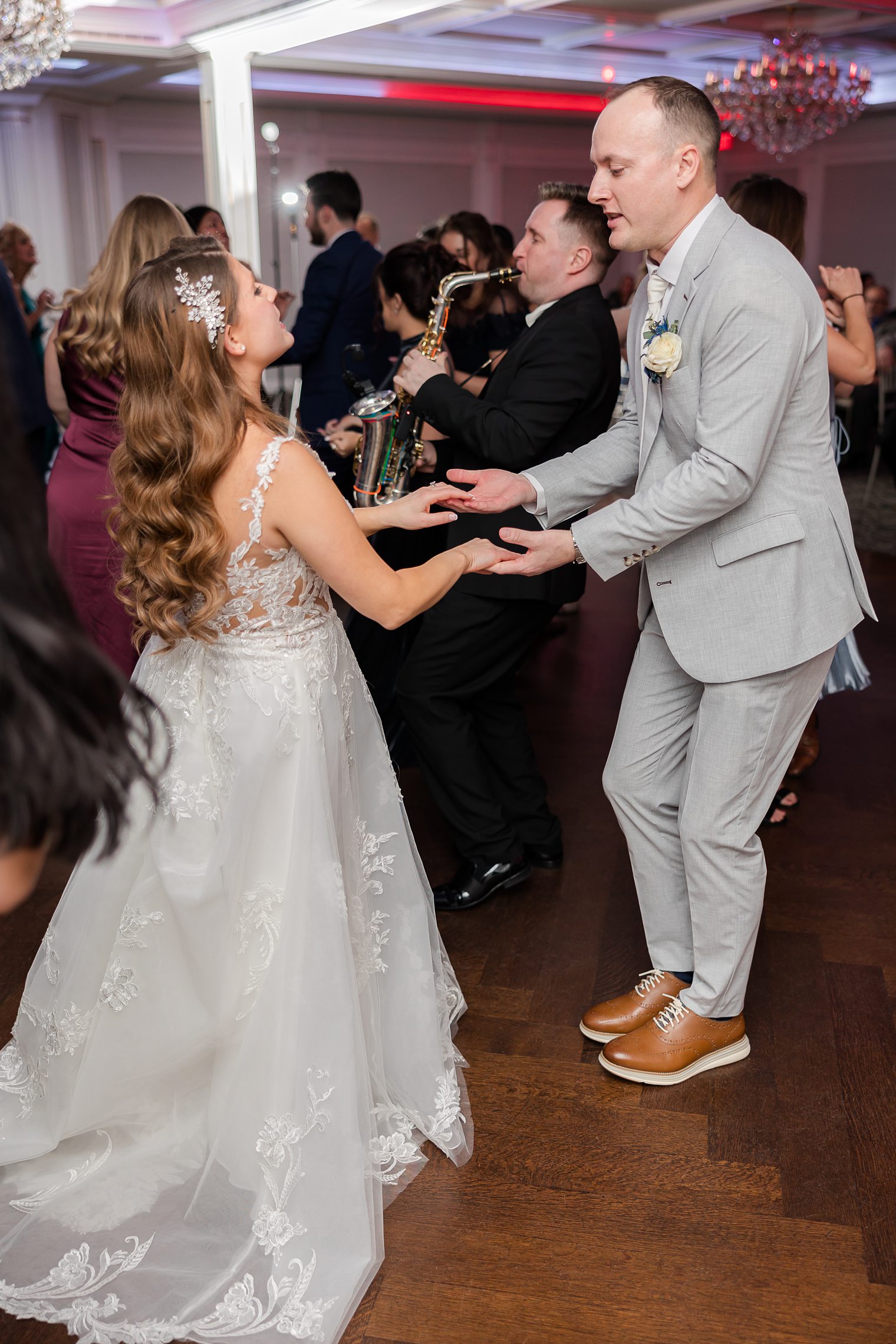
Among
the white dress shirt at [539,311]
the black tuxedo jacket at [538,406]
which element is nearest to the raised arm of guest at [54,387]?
the black tuxedo jacket at [538,406]

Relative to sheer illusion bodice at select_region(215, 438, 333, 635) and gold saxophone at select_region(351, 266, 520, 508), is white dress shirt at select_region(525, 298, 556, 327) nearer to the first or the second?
gold saxophone at select_region(351, 266, 520, 508)

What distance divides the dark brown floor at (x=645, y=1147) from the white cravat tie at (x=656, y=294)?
1.51 metres

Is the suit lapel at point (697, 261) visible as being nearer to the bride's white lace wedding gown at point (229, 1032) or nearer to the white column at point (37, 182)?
the bride's white lace wedding gown at point (229, 1032)

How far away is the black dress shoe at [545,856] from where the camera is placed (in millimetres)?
3281

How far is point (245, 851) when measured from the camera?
202 cm

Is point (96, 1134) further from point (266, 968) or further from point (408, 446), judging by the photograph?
point (408, 446)

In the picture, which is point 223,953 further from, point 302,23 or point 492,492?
point 302,23

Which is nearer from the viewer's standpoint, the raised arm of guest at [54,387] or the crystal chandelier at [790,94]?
the raised arm of guest at [54,387]

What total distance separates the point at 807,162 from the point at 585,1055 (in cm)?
1269

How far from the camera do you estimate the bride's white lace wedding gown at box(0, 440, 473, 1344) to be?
186cm

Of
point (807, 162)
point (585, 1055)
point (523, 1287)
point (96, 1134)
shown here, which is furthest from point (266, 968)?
point (807, 162)

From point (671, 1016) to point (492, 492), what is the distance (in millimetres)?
1149

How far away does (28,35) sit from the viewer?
15.6ft

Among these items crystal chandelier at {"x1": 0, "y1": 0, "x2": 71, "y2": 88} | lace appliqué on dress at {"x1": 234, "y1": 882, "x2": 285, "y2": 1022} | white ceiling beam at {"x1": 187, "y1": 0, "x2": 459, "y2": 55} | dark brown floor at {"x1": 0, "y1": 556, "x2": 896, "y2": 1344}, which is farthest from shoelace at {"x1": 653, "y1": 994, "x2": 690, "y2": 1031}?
white ceiling beam at {"x1": 187, "y1": 0, "x2": 459, "y2": 55}
